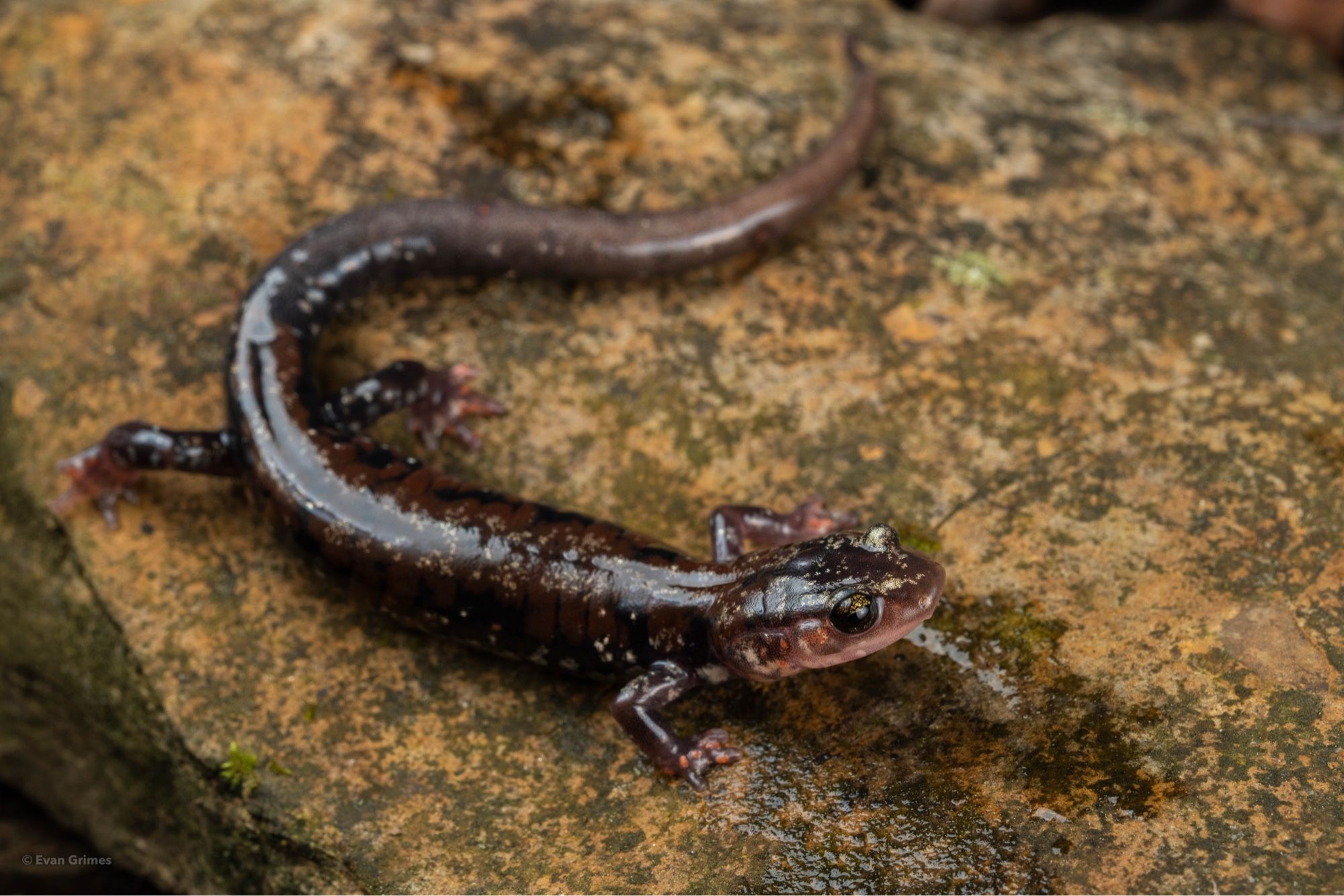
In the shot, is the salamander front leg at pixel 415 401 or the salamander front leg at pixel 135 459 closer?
the salamander front leg at pixel 135 459

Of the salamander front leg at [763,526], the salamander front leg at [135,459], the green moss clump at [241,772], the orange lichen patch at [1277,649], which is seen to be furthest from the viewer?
the salamander front leg at [135,459]

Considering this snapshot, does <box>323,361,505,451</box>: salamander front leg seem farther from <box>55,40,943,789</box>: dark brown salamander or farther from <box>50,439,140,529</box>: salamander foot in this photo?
<box>50,439,140,529</box>: salamander foot

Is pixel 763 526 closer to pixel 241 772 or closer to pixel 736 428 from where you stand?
pixel 736 428

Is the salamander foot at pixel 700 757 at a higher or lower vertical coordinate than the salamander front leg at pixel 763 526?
lower

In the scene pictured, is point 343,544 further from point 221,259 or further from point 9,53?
point 9,53

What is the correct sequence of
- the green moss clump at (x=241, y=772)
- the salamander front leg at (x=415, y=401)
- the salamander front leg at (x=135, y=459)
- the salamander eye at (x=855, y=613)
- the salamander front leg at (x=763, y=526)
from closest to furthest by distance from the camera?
the salamander eye at (x=855, y=613) → the green moss clump at (x=241, y=772) → the salamander front leg at (x=763, y=526) → the salamander front leg at (x=135, y=459) → the salamander front leg at (x=415, y=401)

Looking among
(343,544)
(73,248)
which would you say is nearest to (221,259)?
(73,248)

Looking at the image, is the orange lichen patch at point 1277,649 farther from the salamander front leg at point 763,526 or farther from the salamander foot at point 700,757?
the salamander foot at point 700,757

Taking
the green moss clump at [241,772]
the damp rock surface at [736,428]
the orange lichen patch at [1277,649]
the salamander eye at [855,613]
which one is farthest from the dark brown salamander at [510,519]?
the orange lichen patch at [1277,649]
